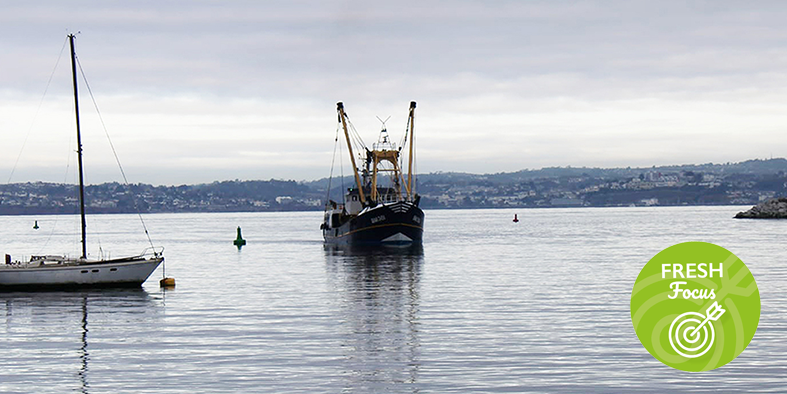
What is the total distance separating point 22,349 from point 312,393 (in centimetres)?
1075

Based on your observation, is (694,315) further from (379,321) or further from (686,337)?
(379,321)

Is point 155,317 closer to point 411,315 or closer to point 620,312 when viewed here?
point 411,315

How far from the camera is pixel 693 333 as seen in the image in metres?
25.5

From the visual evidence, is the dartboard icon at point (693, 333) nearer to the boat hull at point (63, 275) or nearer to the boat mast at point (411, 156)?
the boat hull at point (63, 275)

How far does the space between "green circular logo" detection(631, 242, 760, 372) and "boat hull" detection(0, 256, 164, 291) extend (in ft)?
75.4

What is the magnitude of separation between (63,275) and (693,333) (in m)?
28.9

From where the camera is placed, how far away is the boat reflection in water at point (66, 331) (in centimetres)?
2191

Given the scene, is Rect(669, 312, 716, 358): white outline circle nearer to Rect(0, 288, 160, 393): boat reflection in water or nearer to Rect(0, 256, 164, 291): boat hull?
Rect(0, 288, 160, 393): boat reflection in water

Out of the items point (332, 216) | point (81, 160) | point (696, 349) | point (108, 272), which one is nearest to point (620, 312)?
point (696, 349)

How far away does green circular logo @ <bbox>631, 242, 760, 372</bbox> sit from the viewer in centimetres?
2295

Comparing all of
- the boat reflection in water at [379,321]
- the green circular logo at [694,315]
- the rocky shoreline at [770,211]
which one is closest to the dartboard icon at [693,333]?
the green circular logo at [694,315]

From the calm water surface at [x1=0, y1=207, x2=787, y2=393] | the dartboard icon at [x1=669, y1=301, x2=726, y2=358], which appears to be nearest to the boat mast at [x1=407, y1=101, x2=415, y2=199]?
the calm water surface at [x1=0, y1=207, x2=787, y2=393]

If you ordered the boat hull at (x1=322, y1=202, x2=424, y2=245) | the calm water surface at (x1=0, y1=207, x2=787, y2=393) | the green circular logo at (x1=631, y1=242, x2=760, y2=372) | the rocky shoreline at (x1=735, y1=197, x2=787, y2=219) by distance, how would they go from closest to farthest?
1. the calm water surface at (x1=0, y1=207, x2=787, y2=393)
2. the green circular logo at (x1=631, y1=242, x2=760, y2=372)
3. the boat hull at (x1=322, y1=202, x2=424, y2=245)
4. the rocky shoreline at (x1=735, y1=197, x2=787, y2=219)

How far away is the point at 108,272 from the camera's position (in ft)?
A: 145
